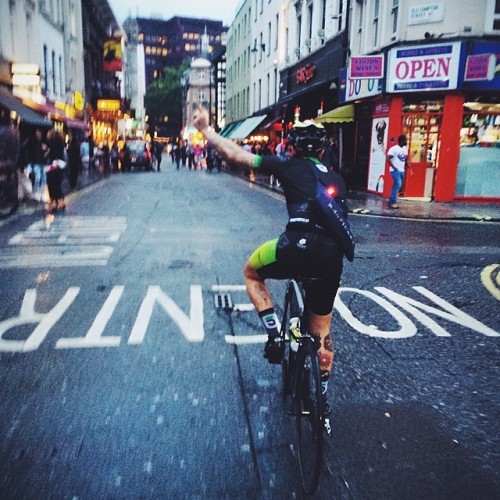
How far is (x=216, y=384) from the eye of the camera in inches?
155

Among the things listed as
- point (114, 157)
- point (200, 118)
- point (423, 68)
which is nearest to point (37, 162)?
point (423, 68)

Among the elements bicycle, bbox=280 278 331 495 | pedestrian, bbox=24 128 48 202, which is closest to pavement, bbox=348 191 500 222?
pedestrian, bbox=24 128 48 202

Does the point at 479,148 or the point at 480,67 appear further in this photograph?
the point at 479,148

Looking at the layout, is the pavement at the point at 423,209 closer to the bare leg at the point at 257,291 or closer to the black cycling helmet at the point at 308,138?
the bare leg at the point at 257,291

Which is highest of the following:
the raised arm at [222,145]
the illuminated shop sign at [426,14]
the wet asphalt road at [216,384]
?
the illuminated shop sign at [426,14]

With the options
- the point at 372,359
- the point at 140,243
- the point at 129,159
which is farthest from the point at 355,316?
the point at 129,159

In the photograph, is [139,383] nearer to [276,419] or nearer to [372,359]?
[276,419]

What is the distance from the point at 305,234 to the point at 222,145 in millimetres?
750

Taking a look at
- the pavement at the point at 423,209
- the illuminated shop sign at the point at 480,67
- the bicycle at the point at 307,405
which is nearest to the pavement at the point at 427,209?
the pavement at the point at 423,209

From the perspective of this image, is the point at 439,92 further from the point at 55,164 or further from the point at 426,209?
the point at 55,164

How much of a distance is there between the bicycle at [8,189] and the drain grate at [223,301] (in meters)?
7.72

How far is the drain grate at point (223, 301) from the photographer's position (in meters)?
5.74

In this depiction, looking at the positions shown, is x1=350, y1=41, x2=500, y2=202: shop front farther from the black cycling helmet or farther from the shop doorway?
the black cycling helmet

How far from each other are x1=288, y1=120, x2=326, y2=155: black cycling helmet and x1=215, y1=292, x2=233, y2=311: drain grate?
2.97m
